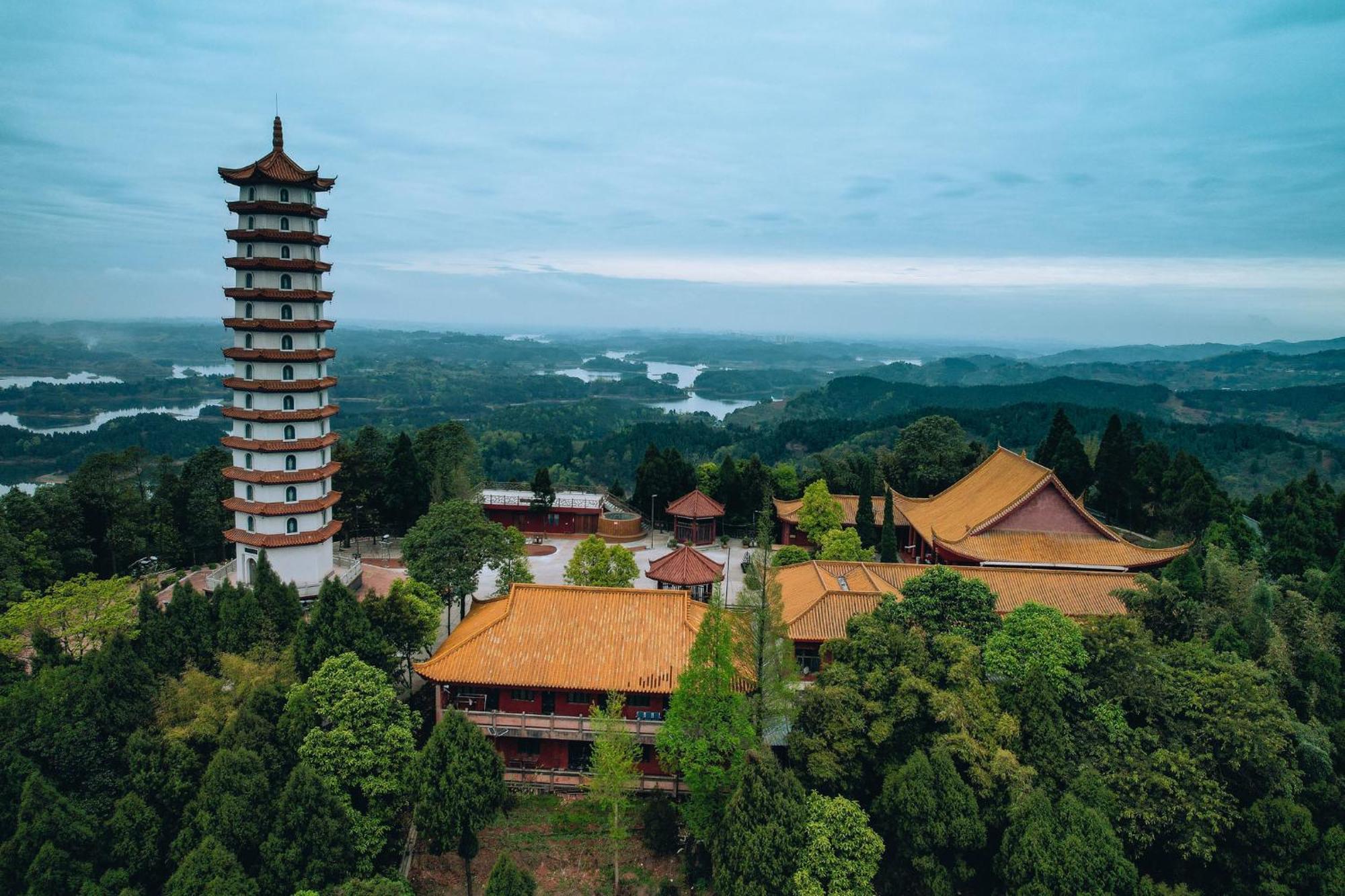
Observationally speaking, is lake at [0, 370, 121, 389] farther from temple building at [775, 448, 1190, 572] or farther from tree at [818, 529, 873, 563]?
temple building at [775, 448, 1190, 572]

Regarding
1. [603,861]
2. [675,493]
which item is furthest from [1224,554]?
[675,493]

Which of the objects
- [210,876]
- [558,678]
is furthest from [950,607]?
[210,876]

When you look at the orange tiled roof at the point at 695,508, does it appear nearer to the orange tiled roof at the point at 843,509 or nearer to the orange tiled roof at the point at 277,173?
the orange tiled roof at the point at 843,509

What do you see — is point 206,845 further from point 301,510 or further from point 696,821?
point 301,510

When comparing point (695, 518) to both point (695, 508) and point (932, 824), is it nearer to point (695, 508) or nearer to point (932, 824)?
point (695, 508)

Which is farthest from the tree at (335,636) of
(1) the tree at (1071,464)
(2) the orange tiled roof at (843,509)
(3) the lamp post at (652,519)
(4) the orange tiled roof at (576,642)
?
(1) the tree at (1071,464)
